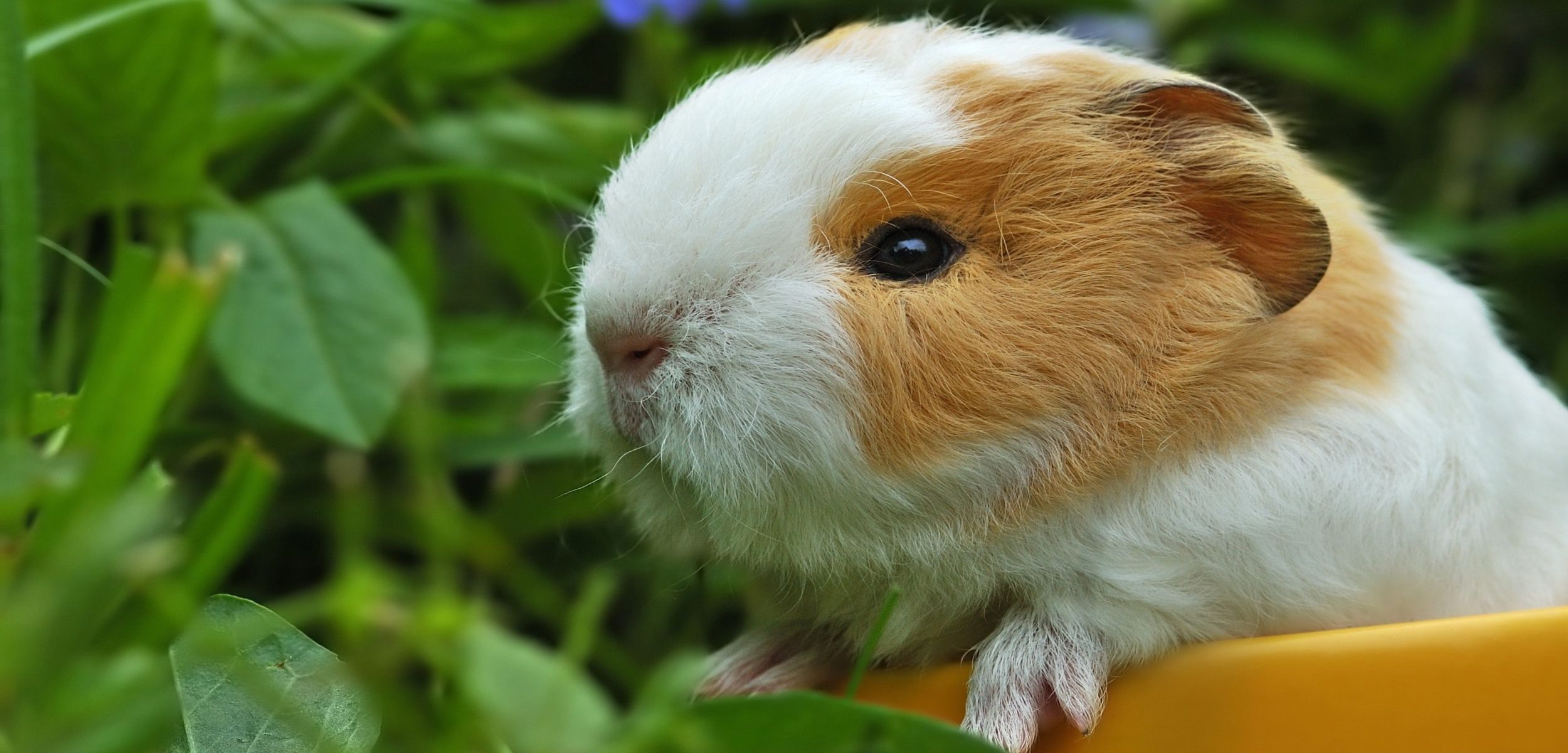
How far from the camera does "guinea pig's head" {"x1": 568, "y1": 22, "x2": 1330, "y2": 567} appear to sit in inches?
45.9

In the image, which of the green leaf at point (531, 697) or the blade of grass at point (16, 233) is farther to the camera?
the blade of grass at point (16, 233)

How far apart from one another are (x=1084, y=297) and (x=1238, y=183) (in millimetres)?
209

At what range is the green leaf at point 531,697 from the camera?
2.72 ft

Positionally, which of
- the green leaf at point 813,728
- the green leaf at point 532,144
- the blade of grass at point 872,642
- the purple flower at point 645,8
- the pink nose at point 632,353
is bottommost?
the green leaf at point 532,144

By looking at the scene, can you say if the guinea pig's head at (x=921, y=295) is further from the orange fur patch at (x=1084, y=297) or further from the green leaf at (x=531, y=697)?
the green leaf at (x=531, y=697)

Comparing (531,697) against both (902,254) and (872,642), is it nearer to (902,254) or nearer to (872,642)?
(872,642)

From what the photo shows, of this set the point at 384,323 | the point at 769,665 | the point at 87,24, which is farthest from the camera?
the point at 384,323

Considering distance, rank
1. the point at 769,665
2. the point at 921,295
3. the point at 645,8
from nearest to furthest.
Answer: the point at 921,295 < the point at 769,665 < the point at 645,8

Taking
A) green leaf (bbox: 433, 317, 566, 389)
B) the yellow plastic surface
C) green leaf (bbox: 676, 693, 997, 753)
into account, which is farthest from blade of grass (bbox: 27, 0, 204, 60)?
the yellow plastic surface

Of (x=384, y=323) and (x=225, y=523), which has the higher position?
(x=225, y=523)

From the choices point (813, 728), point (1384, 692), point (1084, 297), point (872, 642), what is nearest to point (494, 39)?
point (1084, 297)

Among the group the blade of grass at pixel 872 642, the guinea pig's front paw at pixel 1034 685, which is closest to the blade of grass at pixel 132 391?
the blade of grass at pixel 872 642

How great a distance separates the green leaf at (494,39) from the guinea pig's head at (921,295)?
37.8 inches

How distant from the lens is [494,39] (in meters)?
2.18
